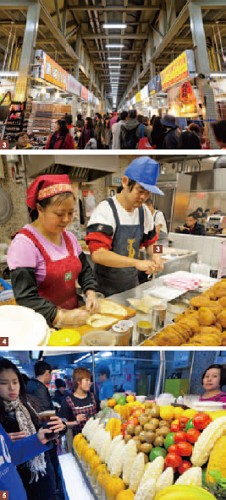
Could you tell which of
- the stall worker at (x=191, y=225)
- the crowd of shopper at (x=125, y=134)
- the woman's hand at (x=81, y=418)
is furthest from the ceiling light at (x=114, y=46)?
the woman's hand at (x=81, y=418)

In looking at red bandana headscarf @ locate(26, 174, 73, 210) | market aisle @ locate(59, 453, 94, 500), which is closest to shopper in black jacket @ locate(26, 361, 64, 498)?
market aisle @ locate(59, 453, 94, 500)

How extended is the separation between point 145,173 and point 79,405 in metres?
0.95

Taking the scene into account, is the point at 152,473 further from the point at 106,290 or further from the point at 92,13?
the point at 92,13

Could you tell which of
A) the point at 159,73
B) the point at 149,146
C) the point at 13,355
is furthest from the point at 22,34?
the point at 13,355

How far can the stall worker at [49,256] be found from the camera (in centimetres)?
134

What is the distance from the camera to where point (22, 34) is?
1.70 meters

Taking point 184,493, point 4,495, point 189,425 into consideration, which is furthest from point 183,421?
point 4,495

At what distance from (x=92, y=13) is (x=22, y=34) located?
12.0 inches

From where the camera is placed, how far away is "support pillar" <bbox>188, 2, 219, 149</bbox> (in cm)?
165

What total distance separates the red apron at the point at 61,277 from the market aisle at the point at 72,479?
2.19 feet

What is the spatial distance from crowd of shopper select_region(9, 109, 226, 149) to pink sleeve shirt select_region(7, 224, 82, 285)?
38 cm

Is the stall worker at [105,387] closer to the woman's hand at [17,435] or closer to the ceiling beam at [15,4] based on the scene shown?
the woman's hand at [17,435]

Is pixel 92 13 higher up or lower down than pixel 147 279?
higher up

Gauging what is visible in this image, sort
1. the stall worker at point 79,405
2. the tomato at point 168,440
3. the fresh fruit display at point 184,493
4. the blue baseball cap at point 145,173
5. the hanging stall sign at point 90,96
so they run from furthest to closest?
the hanging stall sign at point 90,96 < the stall worker at point 79,405 < the tomato at point 168,440 < the blue baseball cap at point 145,173 < the fresh fruit display at point 184,493
